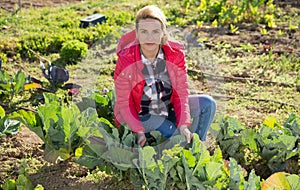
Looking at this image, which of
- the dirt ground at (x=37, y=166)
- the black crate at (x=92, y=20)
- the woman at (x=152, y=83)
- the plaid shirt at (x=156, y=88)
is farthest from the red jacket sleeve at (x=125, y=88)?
the black crate at (x=92, y=20)

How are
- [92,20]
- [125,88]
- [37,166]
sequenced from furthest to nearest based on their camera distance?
[92,20] < [37,166] < [125,88]

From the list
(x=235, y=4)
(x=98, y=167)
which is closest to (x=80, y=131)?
(x=98, y=167)

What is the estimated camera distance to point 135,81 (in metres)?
3.39

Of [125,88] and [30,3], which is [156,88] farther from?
[30,3]

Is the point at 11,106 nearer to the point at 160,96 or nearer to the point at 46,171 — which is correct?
the point at 46,171

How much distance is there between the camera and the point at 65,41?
19.8 ft

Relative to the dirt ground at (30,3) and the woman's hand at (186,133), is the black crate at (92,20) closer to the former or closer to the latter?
the dirt ground at (30,3)

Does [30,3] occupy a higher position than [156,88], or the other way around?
[30,3]

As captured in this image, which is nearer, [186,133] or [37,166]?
[186,133]

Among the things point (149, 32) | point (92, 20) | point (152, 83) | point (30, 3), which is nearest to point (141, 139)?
point (152, 83)

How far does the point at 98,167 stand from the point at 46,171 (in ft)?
1.43

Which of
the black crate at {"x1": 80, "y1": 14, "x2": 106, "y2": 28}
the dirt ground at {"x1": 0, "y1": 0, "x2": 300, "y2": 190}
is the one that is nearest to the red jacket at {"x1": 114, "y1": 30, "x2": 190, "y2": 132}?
the dirt ground at {"x1": 0, "y1": 0, "x2": 300, "y2": 190}

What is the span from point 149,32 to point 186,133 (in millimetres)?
709

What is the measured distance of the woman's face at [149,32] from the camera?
322cm
